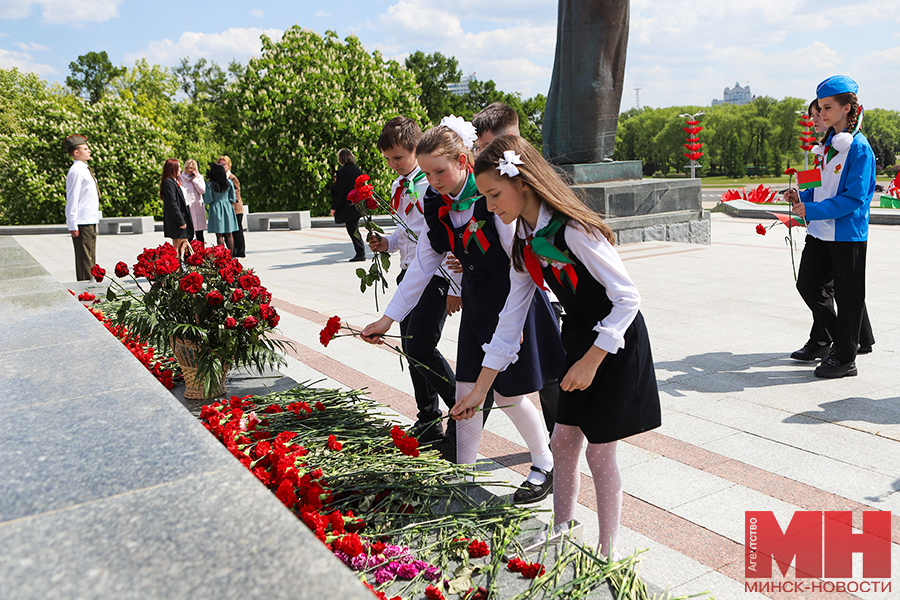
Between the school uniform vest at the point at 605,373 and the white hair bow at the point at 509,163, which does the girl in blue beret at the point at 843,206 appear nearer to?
the school uniform vest at the point at 605,373

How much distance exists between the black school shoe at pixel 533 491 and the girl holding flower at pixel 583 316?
45cm

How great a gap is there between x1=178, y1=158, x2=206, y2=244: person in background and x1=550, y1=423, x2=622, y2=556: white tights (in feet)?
33.0

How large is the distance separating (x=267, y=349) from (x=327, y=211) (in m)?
20.3

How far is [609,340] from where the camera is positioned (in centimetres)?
223

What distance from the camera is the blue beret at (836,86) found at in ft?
14.8

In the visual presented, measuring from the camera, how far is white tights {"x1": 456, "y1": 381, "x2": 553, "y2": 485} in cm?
308

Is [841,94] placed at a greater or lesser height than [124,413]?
greater

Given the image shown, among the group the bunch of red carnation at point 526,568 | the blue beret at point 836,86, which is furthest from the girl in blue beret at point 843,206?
the bunch of red carnation at point 526,568

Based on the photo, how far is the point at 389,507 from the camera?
2.58 meters

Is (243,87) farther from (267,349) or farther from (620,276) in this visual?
(620,276)

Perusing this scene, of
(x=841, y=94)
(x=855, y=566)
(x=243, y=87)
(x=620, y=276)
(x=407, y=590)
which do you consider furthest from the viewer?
(x=243, y=87)

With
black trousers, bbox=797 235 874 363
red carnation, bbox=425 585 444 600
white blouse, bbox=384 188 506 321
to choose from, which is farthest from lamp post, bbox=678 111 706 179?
red carnation, bbox=425 585 444 600

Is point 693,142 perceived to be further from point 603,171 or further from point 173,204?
point 173,204

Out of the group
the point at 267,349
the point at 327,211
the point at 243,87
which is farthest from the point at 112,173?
the point at 267,349
